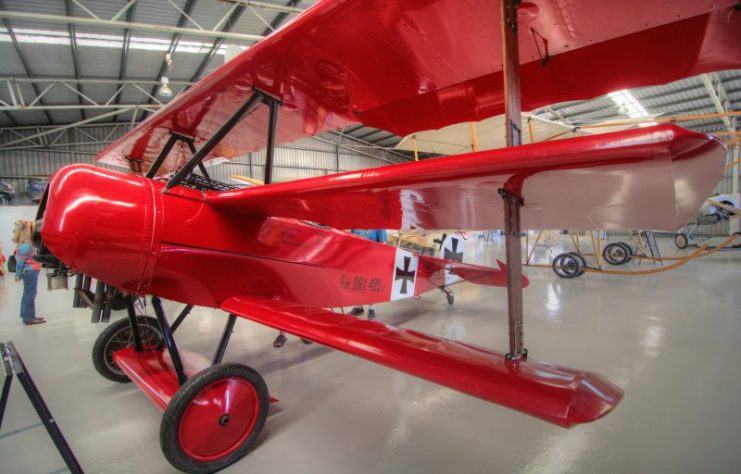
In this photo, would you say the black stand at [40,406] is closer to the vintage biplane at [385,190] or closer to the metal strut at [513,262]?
the vintage biplane at [385,190]

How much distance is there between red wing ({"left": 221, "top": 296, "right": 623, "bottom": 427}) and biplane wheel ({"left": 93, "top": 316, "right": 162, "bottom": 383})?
2057 millimetres

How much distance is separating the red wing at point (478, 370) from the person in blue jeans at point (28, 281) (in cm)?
519

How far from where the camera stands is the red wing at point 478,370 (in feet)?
3.00

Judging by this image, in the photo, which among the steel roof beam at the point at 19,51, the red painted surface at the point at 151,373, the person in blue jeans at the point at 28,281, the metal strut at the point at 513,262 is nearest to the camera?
the metal strut at the point at 513,262

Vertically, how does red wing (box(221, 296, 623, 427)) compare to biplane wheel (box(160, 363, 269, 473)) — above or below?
above

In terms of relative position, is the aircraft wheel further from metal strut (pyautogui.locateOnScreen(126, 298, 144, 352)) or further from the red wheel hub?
metal strut (pyautogui.locateOnScreen(126, 298, 144, 352))

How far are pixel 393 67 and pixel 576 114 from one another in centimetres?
1929

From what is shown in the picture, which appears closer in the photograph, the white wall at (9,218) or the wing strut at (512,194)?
the wing strut at (512,194)

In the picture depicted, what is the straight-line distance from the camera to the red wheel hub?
5.92ft

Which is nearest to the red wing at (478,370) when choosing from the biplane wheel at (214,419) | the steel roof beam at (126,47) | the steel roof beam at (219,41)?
the biplane wheel at (214,419)

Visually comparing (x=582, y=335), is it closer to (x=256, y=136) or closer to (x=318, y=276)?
(x=318, y=276)

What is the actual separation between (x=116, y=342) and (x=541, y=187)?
11.6 ft

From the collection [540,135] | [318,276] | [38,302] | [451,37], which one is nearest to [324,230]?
[318,276]

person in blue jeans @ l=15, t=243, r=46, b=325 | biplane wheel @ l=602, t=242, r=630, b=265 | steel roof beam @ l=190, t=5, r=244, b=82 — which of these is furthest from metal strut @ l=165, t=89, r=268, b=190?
biplane wheel @ l=602, t=242, r=630, b=265
